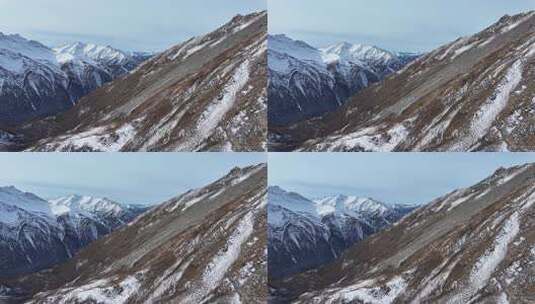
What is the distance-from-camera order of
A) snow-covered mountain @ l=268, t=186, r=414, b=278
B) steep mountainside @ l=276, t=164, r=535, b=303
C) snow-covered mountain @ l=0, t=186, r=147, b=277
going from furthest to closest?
snow-covered mountain @ l=268, t=186, r=414, b=278 → steep mountainside @ l=276, t=164, r=535, b=303 → snow-covered mountain @ l=0, t=186, r=147, b=277

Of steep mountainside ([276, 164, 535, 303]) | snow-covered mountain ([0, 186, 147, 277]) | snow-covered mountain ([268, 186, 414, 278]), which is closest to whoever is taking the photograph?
snow-covered mountain ([0, 186, 147, 277])

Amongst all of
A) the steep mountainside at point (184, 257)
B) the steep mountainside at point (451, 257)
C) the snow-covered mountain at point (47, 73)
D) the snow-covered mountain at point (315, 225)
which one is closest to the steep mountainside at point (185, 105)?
the snow-covered mountain at point (47, 73)

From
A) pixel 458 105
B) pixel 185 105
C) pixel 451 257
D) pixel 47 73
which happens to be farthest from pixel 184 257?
pixel 458 105

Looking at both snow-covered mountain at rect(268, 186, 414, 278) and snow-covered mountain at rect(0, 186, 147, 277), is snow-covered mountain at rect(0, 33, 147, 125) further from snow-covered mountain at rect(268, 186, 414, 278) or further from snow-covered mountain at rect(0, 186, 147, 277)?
snow-covered mountain at rect(268, 186, 414, 278)

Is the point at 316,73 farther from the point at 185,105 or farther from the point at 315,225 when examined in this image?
the point at 315,225

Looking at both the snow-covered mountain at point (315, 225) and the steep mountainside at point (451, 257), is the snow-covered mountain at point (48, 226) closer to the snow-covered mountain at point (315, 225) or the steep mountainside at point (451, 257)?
the snow-covered mountain at point (315, 225)

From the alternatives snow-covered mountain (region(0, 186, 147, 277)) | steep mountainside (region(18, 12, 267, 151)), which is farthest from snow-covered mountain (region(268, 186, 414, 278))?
snow-covered mountain (region(0, 186, 147, 277))
